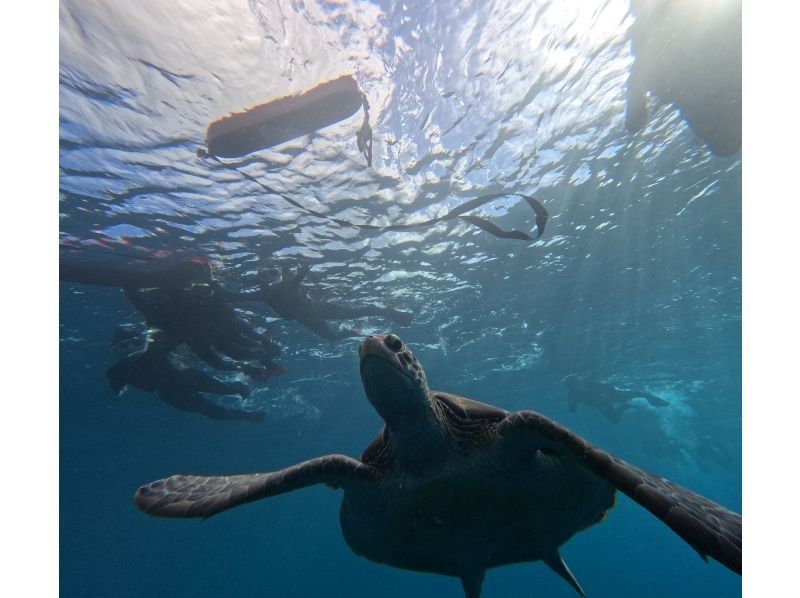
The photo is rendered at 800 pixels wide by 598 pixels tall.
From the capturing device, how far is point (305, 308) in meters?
12.8

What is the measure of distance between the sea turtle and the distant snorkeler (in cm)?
733

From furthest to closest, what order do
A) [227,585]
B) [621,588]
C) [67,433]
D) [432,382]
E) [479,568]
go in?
[227,585] < [621,588] < [432,382] < [67,433] < [479,568]

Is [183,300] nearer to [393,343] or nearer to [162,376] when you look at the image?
[162,376]

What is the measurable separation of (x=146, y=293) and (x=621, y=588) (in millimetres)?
72909

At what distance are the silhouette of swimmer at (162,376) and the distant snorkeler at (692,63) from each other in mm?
14326

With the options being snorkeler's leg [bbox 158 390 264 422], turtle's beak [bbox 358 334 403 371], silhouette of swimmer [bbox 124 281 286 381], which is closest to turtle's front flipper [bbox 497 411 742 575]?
turtle's beak [bbox 358 334 403 371]

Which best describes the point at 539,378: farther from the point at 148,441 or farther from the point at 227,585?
the point at 227,585

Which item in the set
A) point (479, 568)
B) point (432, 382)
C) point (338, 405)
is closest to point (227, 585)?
point (338, 405)

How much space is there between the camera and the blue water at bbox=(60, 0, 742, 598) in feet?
19.9

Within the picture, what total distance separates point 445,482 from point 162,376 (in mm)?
13403

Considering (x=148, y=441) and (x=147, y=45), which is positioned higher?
(x=147, y=45)

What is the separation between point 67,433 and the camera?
2009 cm

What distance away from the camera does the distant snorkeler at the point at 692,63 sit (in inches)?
255

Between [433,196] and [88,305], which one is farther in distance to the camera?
[88,305]
